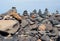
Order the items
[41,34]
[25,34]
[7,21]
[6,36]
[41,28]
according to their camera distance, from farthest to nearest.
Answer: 1. [41,28]
2. [41,34]
3. [25,34]
4. [7,21]
5. [6,36]

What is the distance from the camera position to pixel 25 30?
12.7m

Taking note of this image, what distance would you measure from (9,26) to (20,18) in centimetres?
194

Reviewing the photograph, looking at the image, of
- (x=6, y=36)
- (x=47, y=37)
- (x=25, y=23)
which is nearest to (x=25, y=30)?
(x=25, y=23)

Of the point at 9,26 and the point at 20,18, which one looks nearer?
the point at 9,26

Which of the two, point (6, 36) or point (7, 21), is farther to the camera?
point (7, 21)

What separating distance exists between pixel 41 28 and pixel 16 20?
2470 millimetres

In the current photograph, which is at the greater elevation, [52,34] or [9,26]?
[9,26]

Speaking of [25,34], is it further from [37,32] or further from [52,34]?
[52,34]

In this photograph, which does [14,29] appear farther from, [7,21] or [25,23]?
[25,23]

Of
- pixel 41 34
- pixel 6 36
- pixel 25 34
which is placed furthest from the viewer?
pixel 41 34

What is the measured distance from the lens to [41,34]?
42.4ft

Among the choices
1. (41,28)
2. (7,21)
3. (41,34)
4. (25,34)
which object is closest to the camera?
(7,21)

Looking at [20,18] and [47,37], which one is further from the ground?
[20,18]

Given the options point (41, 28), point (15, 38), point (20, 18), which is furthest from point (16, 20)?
point (41, 28)
